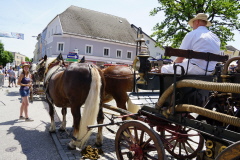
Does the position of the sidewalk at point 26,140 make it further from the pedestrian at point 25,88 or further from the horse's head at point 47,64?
the horse's head at point 47,64

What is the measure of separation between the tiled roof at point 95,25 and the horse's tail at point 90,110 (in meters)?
22.9

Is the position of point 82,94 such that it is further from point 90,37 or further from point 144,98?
point 90,37

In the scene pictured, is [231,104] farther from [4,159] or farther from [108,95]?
[4,159]

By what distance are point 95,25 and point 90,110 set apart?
27.0 metres

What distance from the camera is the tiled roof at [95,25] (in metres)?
26.7

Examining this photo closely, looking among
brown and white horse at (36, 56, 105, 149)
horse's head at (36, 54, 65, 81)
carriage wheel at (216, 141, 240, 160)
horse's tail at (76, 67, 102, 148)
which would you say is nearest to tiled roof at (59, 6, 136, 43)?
horse's head at (36, 54, 65, 81)

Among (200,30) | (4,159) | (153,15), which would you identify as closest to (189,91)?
(200,30)

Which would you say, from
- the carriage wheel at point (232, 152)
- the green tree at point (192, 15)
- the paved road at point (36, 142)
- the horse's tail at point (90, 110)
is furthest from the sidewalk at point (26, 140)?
the green tree at point (192, 15)

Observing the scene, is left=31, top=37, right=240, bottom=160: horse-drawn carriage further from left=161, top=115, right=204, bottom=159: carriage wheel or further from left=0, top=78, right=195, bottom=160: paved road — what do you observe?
left=0, top=78, right=195, bottom=160: paved road

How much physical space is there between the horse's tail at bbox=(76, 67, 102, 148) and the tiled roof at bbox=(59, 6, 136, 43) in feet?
75.1

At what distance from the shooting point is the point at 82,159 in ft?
11.8

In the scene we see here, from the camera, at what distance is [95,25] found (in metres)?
29.1

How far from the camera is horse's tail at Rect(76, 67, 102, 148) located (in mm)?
3729

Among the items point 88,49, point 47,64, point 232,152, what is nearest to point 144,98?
point 232,152
